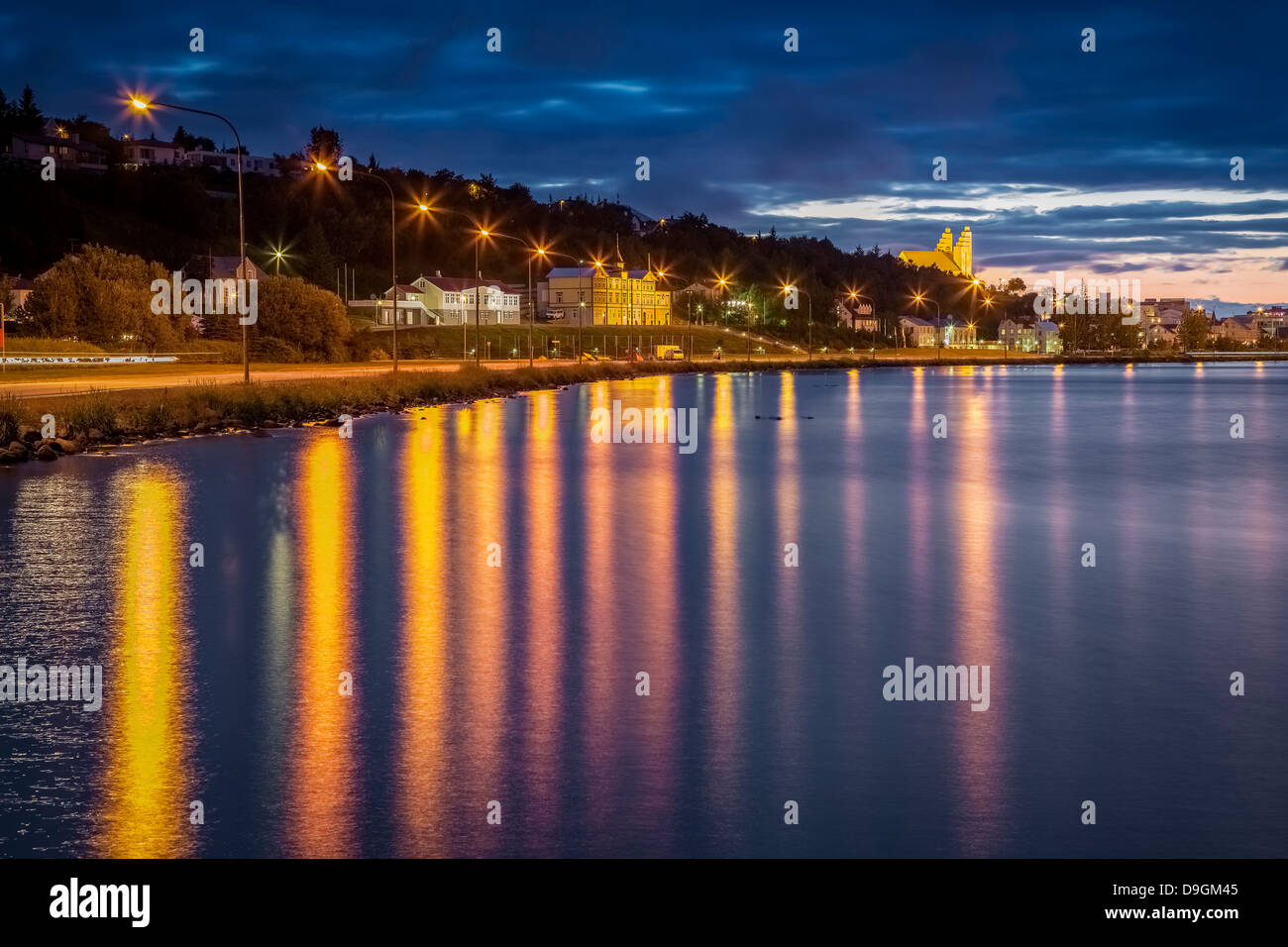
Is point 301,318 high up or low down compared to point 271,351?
up

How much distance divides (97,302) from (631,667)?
75289 millimetres

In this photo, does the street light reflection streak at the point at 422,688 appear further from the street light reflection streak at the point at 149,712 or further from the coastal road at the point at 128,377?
the coastal road at the point at 128,377

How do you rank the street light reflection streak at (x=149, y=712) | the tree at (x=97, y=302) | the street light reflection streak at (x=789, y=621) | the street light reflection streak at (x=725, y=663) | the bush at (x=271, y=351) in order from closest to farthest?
1. the street light reflection streak at (x=149, y=712)
2. the street light reflection streak at (x=725, y=663)
3. the street light reflection streak at (x=789, y=621)
4. the tree at (x=97, y=302)
5. the bush at (x=271, y=351)

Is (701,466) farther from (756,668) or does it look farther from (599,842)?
(599,842)

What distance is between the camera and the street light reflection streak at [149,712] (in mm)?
6824

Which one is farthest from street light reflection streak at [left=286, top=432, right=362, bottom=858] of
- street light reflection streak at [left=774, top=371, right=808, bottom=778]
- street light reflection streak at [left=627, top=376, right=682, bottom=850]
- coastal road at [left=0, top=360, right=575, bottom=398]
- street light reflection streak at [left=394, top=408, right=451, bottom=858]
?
coastal road at [left=0, top=360, right=575, bottom=398]

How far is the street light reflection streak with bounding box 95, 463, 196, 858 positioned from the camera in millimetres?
6824

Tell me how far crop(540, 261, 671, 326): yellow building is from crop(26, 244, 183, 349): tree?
97760 mm

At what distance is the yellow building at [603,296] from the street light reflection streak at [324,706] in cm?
16083

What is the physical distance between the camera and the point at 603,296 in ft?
599

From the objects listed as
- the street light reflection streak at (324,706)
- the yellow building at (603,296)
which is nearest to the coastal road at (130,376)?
the street light reflection streak at (324,706)

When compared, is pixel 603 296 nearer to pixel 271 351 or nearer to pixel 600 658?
pixel 271 351

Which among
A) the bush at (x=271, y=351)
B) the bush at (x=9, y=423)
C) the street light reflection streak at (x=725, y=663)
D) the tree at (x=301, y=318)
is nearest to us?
the street light reflection streak at (x=725, y=663)

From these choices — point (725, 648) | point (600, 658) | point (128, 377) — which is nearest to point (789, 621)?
point (725, 648)
